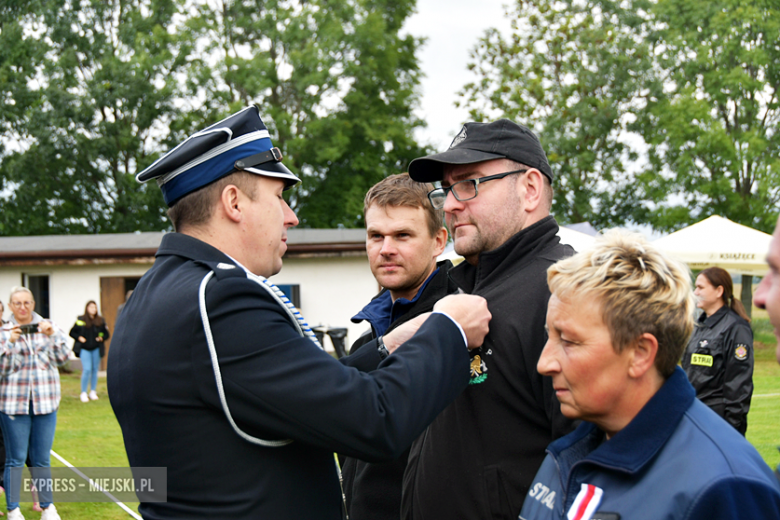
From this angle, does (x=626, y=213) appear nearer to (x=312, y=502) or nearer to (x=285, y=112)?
(x=285, y=112)

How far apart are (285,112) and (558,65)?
11.0 m

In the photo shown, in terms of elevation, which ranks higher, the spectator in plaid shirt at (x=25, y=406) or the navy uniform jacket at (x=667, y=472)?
the navy uniform jacket at (x=667, y=472)

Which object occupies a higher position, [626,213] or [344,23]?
[344,23]

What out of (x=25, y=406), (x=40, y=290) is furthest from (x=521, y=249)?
(x=40, y=290)

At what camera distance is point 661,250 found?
1729 mm

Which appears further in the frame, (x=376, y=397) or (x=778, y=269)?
(x=376, y=397)

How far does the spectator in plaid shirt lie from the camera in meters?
5.99

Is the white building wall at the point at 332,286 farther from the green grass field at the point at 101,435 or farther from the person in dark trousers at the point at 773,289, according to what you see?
the person in dark trousers at the point at 773,289

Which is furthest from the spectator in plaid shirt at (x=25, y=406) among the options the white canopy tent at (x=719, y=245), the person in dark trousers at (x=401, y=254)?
the white canopy tent at (x=719, y=245)

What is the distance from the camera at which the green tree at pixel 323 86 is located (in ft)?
86.4

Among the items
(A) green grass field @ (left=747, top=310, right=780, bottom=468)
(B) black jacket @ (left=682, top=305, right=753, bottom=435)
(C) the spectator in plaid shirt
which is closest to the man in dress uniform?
(C) the spectator in plaid shirt

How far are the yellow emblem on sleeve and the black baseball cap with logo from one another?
4711mm

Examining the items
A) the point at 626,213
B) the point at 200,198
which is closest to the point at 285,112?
the point at 626,213

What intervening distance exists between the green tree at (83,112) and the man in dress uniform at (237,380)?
2617 centimetres
